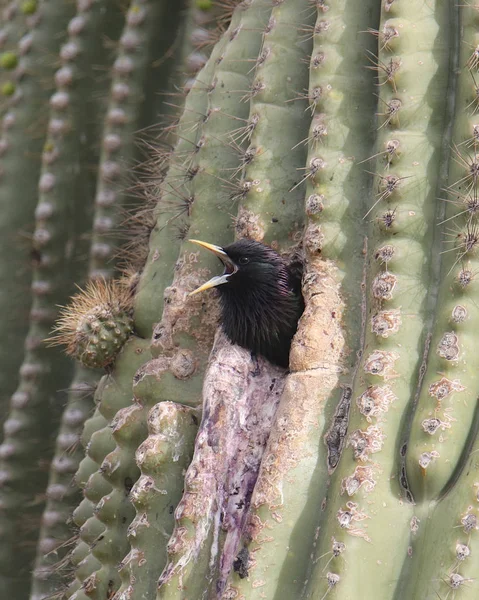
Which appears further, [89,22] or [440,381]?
[89,22]

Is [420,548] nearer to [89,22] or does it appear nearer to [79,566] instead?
[79,566]

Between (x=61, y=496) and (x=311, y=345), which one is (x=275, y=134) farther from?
(x=61, y=496)

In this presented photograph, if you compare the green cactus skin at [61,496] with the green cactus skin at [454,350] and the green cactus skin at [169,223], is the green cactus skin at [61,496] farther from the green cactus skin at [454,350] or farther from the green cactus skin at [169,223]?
the green cactus skin at [454,350]

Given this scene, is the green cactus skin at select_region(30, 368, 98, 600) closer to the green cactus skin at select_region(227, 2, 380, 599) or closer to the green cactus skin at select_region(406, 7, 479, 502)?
the green cactus skin at select_region(227, 2, 380, 599)

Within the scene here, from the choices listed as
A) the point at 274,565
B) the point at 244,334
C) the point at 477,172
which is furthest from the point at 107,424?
the point at 477,172

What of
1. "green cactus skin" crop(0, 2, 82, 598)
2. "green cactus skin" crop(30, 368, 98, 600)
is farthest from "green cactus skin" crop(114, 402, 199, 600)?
"green cactus skin" crop(0, 2, 82, 598)
